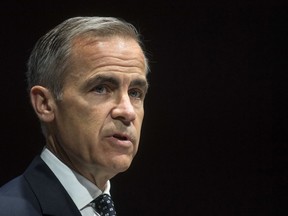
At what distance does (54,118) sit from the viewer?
1.84 m

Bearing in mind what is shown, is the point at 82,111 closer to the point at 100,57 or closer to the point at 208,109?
the point at 100,57

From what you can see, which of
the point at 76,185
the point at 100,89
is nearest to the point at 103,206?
the point at 76,185

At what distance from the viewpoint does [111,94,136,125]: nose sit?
1.77m

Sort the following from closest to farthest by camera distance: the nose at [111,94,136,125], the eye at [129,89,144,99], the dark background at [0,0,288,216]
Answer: the nose at [111,94,136,125] < the eye at [129,89,144,99] < the dark background at [0,0,288,216]

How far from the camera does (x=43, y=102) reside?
6.07 feet

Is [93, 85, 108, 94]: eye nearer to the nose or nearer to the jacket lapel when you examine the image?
the nose

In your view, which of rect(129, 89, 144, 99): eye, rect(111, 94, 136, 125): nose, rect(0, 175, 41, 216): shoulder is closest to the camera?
rect(0, 175, 41, 216): shoulder

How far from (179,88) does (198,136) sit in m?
0.23

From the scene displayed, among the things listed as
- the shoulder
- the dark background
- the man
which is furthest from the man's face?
the dark background

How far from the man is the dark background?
35.8 inches

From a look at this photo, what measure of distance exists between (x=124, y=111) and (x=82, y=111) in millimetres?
120

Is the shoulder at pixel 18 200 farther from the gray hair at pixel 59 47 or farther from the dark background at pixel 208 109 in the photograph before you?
the dark background at pixel 208 109

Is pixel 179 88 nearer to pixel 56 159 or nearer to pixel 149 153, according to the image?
pixel 149 153

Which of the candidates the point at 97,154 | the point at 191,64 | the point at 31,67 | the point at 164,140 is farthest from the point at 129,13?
the point at 97,154
